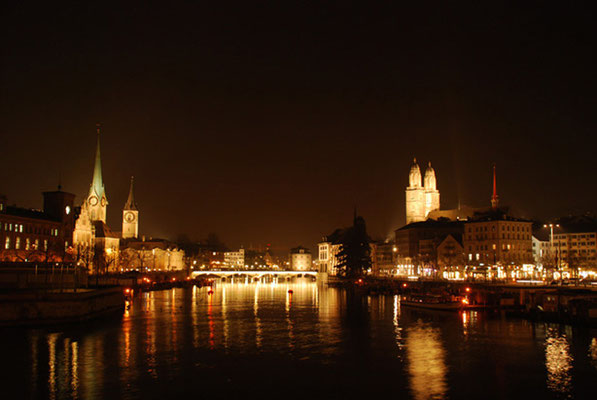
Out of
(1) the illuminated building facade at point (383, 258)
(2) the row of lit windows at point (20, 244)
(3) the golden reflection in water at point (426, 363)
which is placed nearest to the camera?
(3) the golden reflection in water at point (426, 363)

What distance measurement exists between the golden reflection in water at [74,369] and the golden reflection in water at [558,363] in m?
23.8

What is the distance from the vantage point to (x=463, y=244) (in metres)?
120

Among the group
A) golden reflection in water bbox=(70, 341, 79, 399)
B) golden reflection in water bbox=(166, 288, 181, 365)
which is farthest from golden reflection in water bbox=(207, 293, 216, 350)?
golden reflection in water bbox=(70, 341, 79, 399)

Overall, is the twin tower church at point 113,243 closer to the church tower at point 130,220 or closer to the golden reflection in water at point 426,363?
the church tower at point 130,220

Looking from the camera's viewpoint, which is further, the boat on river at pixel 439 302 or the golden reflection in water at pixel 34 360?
the boat on river at pixel 439 302

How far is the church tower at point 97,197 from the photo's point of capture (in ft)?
517

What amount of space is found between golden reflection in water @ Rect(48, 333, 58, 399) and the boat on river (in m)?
43.8

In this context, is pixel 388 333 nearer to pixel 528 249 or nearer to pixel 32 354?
pixel 32 354

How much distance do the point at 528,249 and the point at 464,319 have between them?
6186 cm

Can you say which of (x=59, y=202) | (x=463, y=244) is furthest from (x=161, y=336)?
(x=463, y=244)

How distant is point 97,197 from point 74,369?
133457 millimetres

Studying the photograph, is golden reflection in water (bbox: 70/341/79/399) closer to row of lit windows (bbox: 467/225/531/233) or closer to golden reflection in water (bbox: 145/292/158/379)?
golden reflection in water (bbox: 145/292/158/379)

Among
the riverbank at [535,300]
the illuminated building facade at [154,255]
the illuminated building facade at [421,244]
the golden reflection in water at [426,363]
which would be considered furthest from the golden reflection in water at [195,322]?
the illuminated building facade at [154,255]

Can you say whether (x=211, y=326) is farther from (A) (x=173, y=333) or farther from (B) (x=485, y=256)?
(B) (x=485, y=256)
